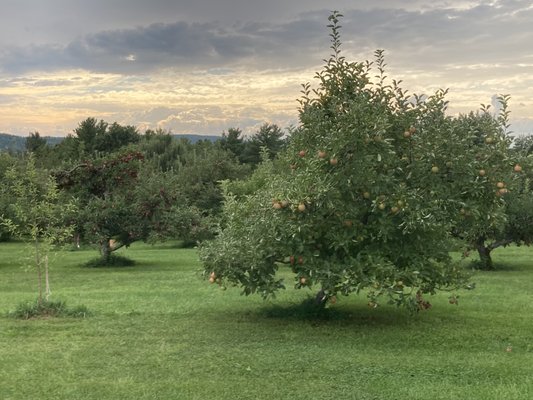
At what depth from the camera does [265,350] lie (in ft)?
30.7

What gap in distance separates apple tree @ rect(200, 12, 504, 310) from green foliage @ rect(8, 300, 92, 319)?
340cm

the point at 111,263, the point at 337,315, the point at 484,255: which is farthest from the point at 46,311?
the point at 484,255

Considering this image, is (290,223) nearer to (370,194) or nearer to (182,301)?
(370,194)

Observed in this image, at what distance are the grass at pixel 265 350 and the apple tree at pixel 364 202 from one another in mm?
983

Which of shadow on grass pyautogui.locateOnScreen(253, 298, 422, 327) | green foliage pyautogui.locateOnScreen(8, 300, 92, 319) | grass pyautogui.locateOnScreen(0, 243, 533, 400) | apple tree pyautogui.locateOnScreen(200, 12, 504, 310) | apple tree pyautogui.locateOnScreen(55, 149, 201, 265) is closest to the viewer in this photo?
grass pyautogui.locateOnScreen(0, 243, 533, 400)

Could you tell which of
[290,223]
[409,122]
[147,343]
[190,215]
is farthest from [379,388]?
[190,215]

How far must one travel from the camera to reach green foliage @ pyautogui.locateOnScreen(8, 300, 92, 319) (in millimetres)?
12062

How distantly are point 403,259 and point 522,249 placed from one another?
1023 inches

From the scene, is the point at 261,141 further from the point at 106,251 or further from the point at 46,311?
the point at 46,311

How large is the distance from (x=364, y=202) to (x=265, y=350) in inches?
124

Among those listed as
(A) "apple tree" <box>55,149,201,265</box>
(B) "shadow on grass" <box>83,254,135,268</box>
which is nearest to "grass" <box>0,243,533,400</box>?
(A) "apple tree" <box>55,149,201,265</box>

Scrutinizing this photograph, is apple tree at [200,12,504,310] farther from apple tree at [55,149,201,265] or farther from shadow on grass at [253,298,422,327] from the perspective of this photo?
apple tree at [55,149,201,265]

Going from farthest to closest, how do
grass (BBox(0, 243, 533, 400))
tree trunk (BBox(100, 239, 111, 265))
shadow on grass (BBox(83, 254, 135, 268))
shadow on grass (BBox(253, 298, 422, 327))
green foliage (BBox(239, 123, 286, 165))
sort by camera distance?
green foliage (BBox(239, 123, 286, 165)) < tree trunk (BBox(100, 239, 111, 265)) < shadow on grass (BBox(83, 254, 135, 268)) < shadow on grass (BBox(253, 298, 422, 327)) < grass (BBox(0, 243, 533, 400))

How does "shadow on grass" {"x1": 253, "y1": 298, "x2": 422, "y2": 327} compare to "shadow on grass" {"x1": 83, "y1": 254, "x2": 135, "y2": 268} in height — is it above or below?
above
